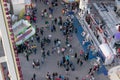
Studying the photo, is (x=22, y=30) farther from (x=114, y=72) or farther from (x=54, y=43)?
(x=114, y=72)

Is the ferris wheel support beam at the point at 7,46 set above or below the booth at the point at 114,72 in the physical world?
above

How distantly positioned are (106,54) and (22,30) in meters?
9.71

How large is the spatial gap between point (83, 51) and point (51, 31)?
4.89 meters

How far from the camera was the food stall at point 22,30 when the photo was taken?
35344 millimetres

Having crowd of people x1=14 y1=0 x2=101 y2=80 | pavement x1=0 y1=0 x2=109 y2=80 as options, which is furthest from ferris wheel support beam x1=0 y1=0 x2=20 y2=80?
pavement x1=0 y1=0 x2=109 y2=80

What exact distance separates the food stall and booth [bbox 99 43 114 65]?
26.4ft

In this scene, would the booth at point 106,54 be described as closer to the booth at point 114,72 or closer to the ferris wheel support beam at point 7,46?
the booth at point 114,72

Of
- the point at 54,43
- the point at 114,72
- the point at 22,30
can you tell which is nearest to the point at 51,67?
the point at 54,43

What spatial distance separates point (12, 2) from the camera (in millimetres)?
38281

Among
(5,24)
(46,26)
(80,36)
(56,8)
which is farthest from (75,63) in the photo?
(5,24)

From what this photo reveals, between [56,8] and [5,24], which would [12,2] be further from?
[5,24]

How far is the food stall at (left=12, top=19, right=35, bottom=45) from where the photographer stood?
35344 millimetres

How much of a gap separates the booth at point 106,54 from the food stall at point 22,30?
8.06m

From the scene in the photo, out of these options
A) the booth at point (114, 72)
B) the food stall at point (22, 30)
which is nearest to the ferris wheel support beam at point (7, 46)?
the booth at point (114, 72)
